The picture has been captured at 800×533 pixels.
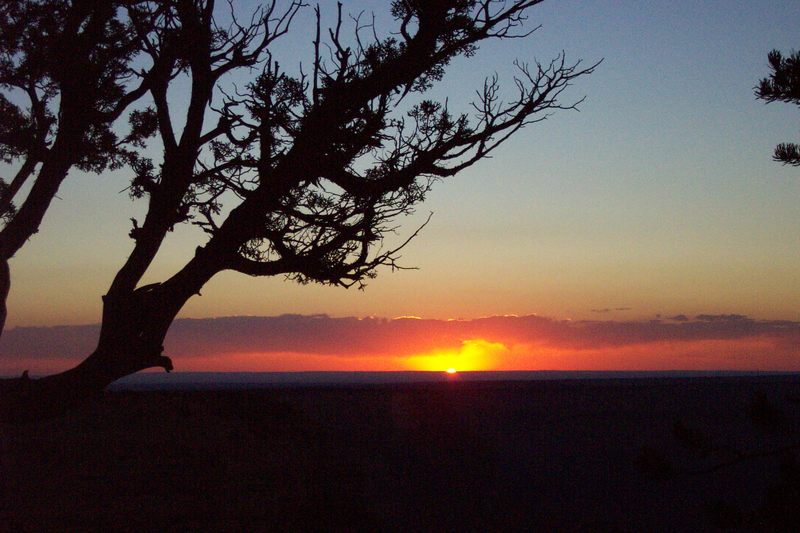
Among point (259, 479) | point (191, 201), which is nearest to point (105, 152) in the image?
point (191, 201)

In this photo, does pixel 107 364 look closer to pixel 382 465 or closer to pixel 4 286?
pixel 4 286

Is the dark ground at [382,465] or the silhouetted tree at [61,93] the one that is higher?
the silhouetted tree at [61,93]

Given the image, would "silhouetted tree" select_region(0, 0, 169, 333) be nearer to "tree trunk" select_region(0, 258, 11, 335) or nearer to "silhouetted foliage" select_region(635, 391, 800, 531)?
"tree trunk" select_region(0, 258, 11, 335)

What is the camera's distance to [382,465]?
1379 cm

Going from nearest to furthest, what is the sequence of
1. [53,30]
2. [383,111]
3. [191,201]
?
[383,111] < [191,201] < [53,30]

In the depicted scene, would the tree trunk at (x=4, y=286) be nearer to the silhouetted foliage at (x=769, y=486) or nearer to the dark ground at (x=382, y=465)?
the dark ground at (x=382, y=465)

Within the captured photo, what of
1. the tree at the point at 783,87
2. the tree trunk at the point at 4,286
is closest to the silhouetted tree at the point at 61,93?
the tree trunk at the point at 4,286

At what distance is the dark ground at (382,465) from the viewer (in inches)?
418

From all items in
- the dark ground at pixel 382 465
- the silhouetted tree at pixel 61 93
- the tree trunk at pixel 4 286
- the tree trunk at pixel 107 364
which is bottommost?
the dark ground at pixel 382 465

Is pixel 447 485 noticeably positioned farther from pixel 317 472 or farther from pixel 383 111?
pixel 383 111

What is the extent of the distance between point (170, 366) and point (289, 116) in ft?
11.2

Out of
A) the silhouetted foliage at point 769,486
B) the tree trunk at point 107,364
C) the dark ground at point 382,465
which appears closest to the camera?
the silhouetted foliage at point 769,486

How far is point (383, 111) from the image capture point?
9.79 meters

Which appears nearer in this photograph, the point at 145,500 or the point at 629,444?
the point at 145,500
